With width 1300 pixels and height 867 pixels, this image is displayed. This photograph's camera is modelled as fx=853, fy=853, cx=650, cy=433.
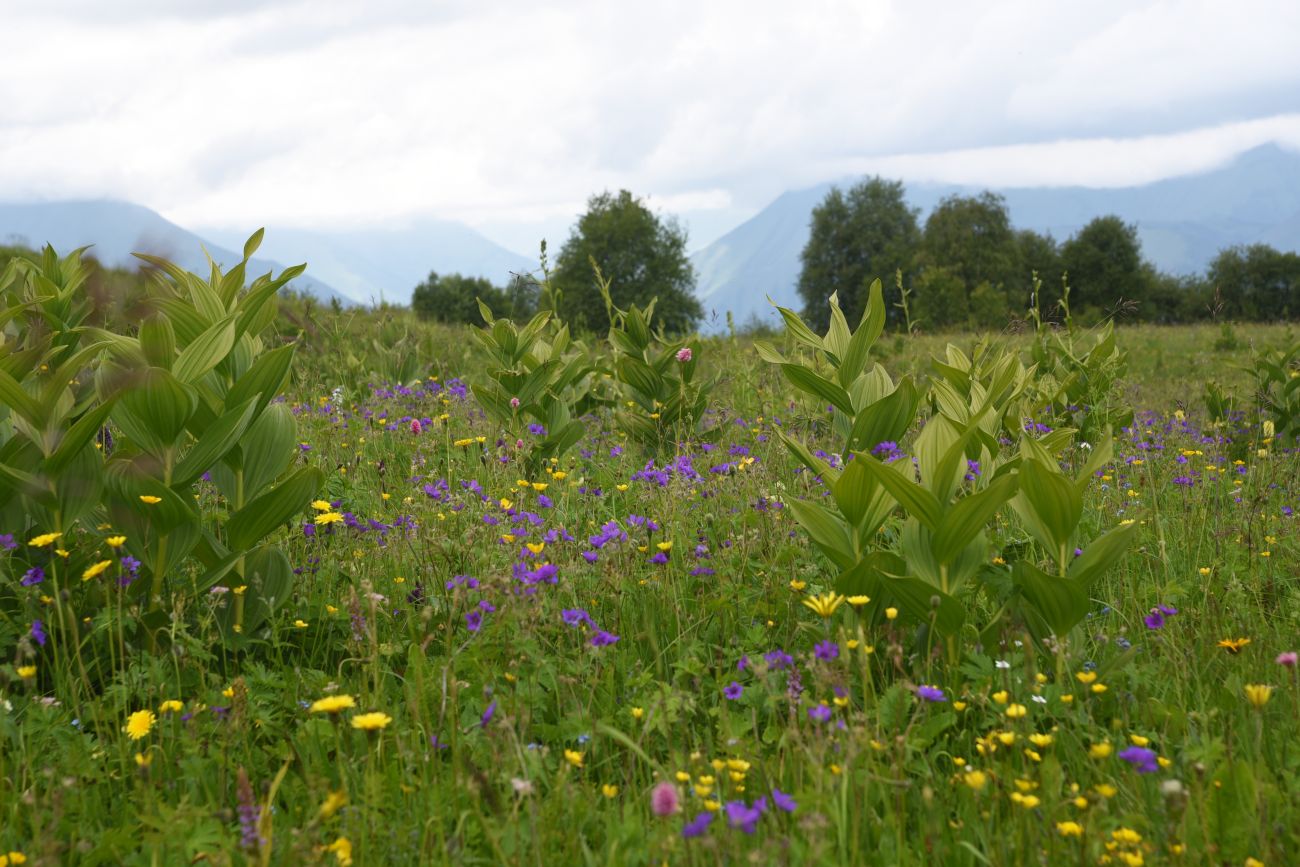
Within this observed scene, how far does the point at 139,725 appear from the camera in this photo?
2.03m

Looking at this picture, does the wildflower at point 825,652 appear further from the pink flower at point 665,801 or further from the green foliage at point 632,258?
the green foliage at point 632,258

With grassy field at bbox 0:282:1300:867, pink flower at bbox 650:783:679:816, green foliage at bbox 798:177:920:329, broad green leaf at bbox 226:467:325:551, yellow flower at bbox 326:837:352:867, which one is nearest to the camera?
pink flower at bbox 650:783:679:816

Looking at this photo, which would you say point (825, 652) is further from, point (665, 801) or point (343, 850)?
point (343, 850)

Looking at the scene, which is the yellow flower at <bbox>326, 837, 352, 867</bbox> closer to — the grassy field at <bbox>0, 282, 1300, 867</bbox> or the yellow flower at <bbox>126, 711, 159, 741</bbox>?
the grassy field at <bbox>0, 282, 1300, 867</bbox>

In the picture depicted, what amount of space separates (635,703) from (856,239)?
73306 mm

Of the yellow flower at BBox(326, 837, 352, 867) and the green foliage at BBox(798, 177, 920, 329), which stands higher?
the green foliage at BBox(798, 177, 920, 329)

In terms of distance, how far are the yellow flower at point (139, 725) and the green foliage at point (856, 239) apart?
69.2 metres

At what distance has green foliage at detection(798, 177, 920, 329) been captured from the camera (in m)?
70.0

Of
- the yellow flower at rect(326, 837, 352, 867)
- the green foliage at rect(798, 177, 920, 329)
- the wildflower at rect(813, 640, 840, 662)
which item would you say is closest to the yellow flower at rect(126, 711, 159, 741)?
the yellow flower at rect(326, 837, 352, 867)

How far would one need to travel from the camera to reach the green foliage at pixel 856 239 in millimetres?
70000

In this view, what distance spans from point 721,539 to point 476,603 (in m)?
1.33

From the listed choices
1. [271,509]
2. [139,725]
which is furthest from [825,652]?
[271,509]

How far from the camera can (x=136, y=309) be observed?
9.26 feet

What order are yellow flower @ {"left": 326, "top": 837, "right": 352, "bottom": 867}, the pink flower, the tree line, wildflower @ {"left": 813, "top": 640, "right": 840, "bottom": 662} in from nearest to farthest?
the pink flower
yellow flower @ {"left": 326, "top": 837, "right": 352, "bottom": 867}
wildflower @ {"left": 813, "top": 640, "right": 840, "bottom": 662}
the tree line
